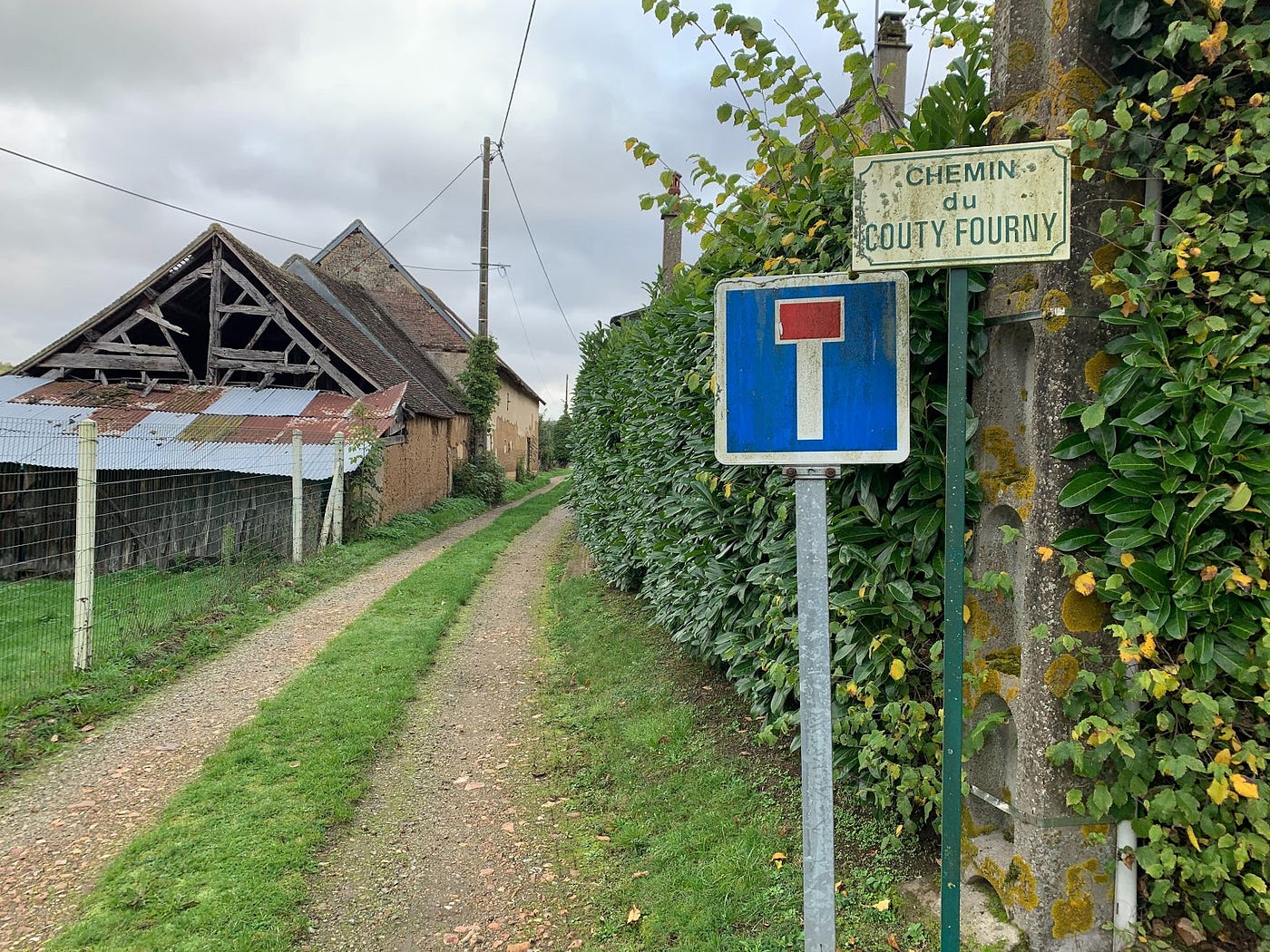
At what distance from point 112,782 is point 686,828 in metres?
3.80

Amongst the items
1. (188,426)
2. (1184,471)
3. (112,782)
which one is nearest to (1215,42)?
(1184,471)

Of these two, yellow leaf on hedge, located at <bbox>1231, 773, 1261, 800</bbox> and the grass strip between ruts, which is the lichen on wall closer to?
yellow leaf on hedge, located at <bbox>1231, 773, 1261, 800</bbox>

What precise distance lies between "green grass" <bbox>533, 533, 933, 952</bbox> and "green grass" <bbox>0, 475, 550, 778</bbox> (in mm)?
3636

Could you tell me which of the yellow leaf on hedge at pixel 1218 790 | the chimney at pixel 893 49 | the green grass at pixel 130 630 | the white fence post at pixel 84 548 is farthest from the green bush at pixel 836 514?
the white fence post at pixel 84 548

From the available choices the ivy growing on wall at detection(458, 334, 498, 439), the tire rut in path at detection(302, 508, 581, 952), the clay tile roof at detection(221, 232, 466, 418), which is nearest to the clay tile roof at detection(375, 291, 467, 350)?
the clay tile roof at detection(221, 232, 466, 418)

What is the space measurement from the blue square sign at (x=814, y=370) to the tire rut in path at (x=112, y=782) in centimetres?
383

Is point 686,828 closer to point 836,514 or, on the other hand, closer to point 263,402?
point 836,514

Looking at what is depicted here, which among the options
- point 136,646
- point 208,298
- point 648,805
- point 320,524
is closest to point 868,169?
point 648,805

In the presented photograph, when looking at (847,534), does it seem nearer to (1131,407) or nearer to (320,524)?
(1131,407)

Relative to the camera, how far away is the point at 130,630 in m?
7.52

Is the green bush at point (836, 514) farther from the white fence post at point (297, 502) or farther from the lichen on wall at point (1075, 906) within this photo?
the white fence post at point (297, 502)

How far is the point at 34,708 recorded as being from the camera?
5699 mm

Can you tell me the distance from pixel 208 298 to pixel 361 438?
7768 mm

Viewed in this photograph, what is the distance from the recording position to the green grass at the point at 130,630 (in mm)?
5652
